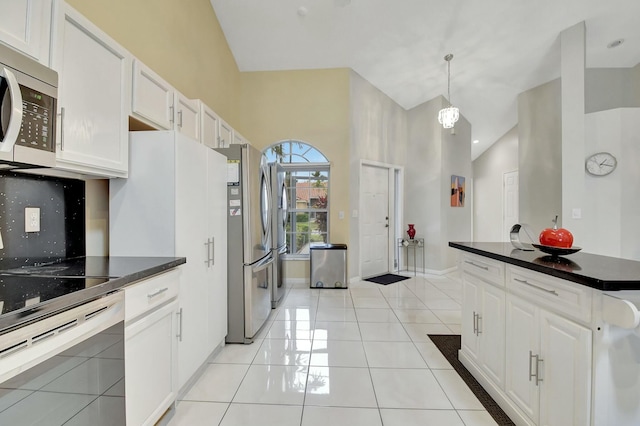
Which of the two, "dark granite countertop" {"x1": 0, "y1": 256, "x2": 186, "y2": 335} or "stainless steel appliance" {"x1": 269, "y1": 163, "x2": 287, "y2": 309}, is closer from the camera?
"dark granite countertop" {"x1": 0, "y1": 256, "x2": 186, "y2": 335}

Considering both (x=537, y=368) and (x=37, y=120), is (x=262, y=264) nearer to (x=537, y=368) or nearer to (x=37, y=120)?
(x=37, y=120)

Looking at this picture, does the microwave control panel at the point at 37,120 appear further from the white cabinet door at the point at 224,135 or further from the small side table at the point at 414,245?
the small side table at the point at 414,245

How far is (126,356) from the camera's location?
3.99 feet

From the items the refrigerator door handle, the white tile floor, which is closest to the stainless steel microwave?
the white tile floor

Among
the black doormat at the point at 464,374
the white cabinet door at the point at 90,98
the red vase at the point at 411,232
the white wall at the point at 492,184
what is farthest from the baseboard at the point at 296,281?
the white wall at the point at 492,184

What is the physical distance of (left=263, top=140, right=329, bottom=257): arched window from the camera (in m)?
4.73

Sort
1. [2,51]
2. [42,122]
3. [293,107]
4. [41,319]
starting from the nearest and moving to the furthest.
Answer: [41,319]
[2,51]
[42,122]
[293,107]

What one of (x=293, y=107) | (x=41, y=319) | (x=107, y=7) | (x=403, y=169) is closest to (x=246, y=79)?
(x=293, y=107)

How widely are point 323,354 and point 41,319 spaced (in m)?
1.94

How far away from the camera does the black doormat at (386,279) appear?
15.4 feet

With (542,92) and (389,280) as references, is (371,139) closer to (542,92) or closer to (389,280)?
(389,280)

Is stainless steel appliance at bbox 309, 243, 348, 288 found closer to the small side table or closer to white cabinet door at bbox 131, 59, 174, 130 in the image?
the small side table

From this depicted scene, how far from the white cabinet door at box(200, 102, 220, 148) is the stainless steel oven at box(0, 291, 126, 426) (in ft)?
6.48

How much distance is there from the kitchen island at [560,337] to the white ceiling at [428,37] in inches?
130
